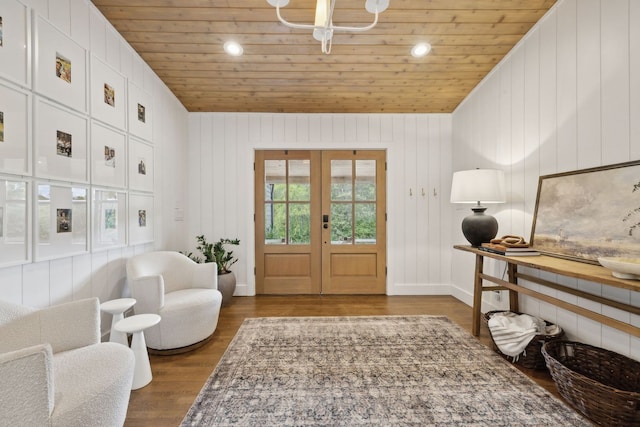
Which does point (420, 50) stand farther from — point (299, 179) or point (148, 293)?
point (148, 293)

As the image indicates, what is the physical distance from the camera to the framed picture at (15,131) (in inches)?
58.3

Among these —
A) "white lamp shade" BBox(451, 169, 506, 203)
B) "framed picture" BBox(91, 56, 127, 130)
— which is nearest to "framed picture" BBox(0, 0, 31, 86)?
"framed picture" BBox(91, 56, 127, 130)

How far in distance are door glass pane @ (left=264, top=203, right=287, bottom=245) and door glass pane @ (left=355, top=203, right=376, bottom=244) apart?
1.02 meters

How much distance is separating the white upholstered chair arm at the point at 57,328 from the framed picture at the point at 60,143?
840 millimetres

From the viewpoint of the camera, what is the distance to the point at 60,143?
1818 millimetres

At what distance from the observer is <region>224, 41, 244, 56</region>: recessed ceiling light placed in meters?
2.55

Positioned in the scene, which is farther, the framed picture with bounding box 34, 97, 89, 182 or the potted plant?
the potted plant

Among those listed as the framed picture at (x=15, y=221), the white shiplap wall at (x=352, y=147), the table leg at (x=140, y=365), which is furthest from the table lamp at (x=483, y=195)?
the framed picture at (x=15, y=221)

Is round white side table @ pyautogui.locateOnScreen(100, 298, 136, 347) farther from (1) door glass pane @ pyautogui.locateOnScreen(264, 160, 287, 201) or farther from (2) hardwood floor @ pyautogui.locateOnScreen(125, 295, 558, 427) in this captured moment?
(1) door glass pane @ pyautogui.locateOnScreen(264, 160, 287, 201)

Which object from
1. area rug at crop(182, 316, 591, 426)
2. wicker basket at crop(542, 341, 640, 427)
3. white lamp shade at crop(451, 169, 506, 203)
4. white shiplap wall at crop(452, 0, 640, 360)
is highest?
white shiplap wall at crop(452, 0, 640, 360)

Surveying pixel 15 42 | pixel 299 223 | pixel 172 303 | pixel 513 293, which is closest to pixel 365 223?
pixel 299 223

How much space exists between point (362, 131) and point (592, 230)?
261cm

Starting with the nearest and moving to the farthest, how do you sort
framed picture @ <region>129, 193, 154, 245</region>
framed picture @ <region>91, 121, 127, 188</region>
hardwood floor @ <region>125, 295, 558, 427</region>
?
hardwood floor @ <region>125, 295, 558, 427</region>, framed picture @ <region>91, 121, 127, 188</region>, framed picture @ <region>129, 193, 154, 245</region>

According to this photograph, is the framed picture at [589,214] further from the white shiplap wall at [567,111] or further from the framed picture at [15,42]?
the framed picture at [15,42]
